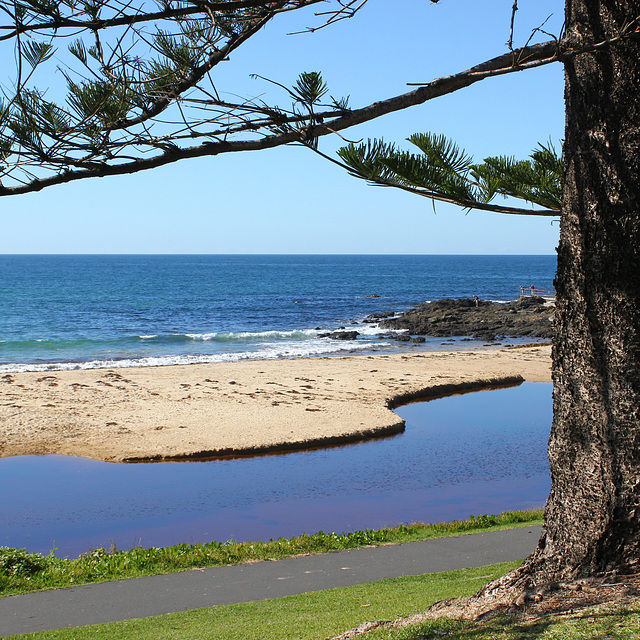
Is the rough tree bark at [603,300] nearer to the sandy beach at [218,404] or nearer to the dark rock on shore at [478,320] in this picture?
the sandy beach at [218,404]

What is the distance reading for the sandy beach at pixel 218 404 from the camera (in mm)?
15234

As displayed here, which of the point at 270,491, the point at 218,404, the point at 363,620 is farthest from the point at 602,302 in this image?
the point at 218,404

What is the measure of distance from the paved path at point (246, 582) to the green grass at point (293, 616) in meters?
0.31

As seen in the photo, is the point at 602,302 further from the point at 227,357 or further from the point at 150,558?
the point at 227,357

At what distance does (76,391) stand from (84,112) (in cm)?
1856

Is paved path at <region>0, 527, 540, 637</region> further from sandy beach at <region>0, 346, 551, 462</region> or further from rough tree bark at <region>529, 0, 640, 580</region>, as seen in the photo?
sandy beach at <region>0, 346, 551, 462</region>

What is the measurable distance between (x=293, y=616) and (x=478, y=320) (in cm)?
4045

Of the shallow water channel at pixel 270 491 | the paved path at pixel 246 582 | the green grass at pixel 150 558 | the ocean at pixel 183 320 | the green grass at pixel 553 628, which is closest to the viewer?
the green grass at pixel 553 628

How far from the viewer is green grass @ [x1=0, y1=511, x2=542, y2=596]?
23.4 feet

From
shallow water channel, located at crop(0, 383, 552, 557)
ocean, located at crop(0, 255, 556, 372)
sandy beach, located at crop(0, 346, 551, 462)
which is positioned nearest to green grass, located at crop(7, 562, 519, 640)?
shallow water channel, located at crop(0, 383, 552, 557)

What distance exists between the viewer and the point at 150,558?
766 cm

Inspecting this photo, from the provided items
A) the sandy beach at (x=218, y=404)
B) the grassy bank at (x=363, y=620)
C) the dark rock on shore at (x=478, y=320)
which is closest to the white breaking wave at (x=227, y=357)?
the sandy beach at (x=218, y=404)

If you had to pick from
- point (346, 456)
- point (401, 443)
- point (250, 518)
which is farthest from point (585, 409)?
point (401, 443)

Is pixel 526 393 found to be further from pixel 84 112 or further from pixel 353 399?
pixel 84 112
